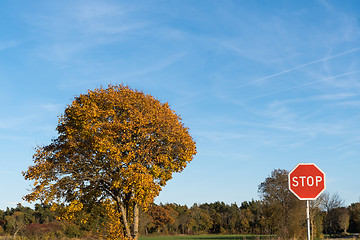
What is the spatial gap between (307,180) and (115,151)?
425 inches

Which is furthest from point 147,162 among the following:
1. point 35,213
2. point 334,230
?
point 334,230

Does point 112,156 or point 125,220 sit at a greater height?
point 112,156

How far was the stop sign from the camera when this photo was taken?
53.8 ft

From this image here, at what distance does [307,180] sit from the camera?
1652 centimetres

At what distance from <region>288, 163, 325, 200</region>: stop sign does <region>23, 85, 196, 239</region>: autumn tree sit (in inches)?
346

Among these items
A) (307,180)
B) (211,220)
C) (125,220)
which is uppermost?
(307,180)

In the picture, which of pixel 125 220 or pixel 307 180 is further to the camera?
pixel 125 220

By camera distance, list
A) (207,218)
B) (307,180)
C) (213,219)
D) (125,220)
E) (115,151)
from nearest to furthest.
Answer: (307,180), (115,151), (125,220), (207,218), (213,219)

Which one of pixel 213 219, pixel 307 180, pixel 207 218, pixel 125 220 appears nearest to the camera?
pixel 307 180

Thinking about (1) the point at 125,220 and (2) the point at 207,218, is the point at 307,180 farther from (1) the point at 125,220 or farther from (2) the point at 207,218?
(2) the point at 207,218

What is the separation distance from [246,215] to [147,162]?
3713 inches

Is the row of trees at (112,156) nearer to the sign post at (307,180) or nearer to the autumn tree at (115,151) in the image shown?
the autumn tree at (115,151)

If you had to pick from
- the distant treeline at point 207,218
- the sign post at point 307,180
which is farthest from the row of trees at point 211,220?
the sign post at point 307,180

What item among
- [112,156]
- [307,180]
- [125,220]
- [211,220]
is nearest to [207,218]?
[211,220]
